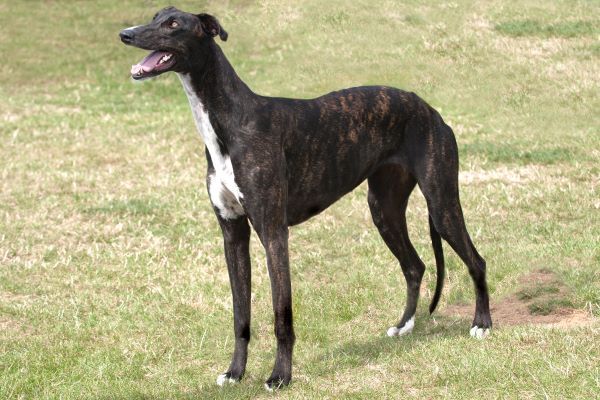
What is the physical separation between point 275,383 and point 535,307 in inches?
127

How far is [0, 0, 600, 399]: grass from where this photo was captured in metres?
8.95

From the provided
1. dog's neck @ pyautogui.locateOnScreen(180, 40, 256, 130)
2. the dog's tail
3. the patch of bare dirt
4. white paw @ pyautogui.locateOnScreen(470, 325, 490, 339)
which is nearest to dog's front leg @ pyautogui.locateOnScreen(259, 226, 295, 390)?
dog's neck @ pyautogui.locateOnScreen(180, 40, 256, 130)

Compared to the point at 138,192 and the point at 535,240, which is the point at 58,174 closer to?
the point at 138,192

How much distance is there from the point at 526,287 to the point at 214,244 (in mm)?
4556

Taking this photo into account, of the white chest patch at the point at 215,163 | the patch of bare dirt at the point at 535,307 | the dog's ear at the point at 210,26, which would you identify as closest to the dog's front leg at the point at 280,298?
the white chest patch at the point at 215,163

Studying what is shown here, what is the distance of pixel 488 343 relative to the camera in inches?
350

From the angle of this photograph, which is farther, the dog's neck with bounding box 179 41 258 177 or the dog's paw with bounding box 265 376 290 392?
the dog's paw with bounding box 265 376 290 392

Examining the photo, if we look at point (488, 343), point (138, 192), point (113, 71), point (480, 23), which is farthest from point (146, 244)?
point (480, 23)

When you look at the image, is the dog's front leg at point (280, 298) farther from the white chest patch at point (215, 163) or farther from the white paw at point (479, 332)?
the white paw at point (479, 332)

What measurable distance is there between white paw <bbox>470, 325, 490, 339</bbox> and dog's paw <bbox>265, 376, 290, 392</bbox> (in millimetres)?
1991

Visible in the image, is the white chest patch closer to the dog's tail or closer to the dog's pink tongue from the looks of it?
the dog's pink tongue

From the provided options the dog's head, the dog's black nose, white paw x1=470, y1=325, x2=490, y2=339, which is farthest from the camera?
white paw x1=470, y1=325, x2=490, y2=339

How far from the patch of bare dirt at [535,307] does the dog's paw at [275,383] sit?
2.59m

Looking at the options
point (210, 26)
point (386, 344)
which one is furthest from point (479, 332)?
point (210, 26)
